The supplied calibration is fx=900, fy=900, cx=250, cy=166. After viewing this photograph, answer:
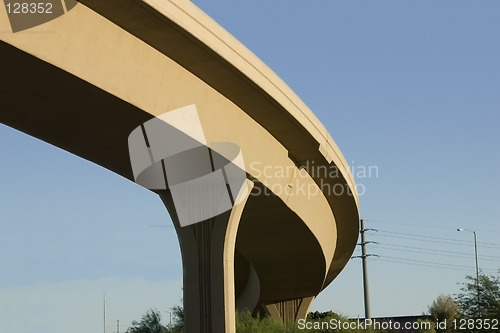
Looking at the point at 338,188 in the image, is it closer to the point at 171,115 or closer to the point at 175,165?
the point at 175,165

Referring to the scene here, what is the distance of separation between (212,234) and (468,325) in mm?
24251

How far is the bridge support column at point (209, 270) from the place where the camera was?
91.8ft

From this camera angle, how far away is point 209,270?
28422mm

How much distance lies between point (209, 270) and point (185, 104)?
702 centimetres

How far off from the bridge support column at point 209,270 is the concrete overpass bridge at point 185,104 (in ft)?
0.11

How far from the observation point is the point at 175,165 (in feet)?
88.6

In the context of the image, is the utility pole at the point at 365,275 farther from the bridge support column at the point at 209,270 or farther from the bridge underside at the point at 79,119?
the bridge support column at the point at 209,270

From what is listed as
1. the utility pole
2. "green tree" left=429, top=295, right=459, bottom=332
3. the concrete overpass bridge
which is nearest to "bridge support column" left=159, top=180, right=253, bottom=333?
the concrete overpass bridge

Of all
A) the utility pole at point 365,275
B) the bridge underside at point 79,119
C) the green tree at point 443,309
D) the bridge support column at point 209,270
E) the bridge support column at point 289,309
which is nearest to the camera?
the bridge underside at point 79,119

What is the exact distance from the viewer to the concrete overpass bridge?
18.8 m

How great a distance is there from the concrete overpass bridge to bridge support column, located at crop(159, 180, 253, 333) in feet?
0.11

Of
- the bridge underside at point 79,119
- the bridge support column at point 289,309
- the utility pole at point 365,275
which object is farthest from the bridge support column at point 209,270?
the utility pole at point 365,275

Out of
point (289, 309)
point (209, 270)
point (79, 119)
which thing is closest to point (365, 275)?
point (289, 309)

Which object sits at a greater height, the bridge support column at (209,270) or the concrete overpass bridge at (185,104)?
the concrete overpass bridge at (185,104)
